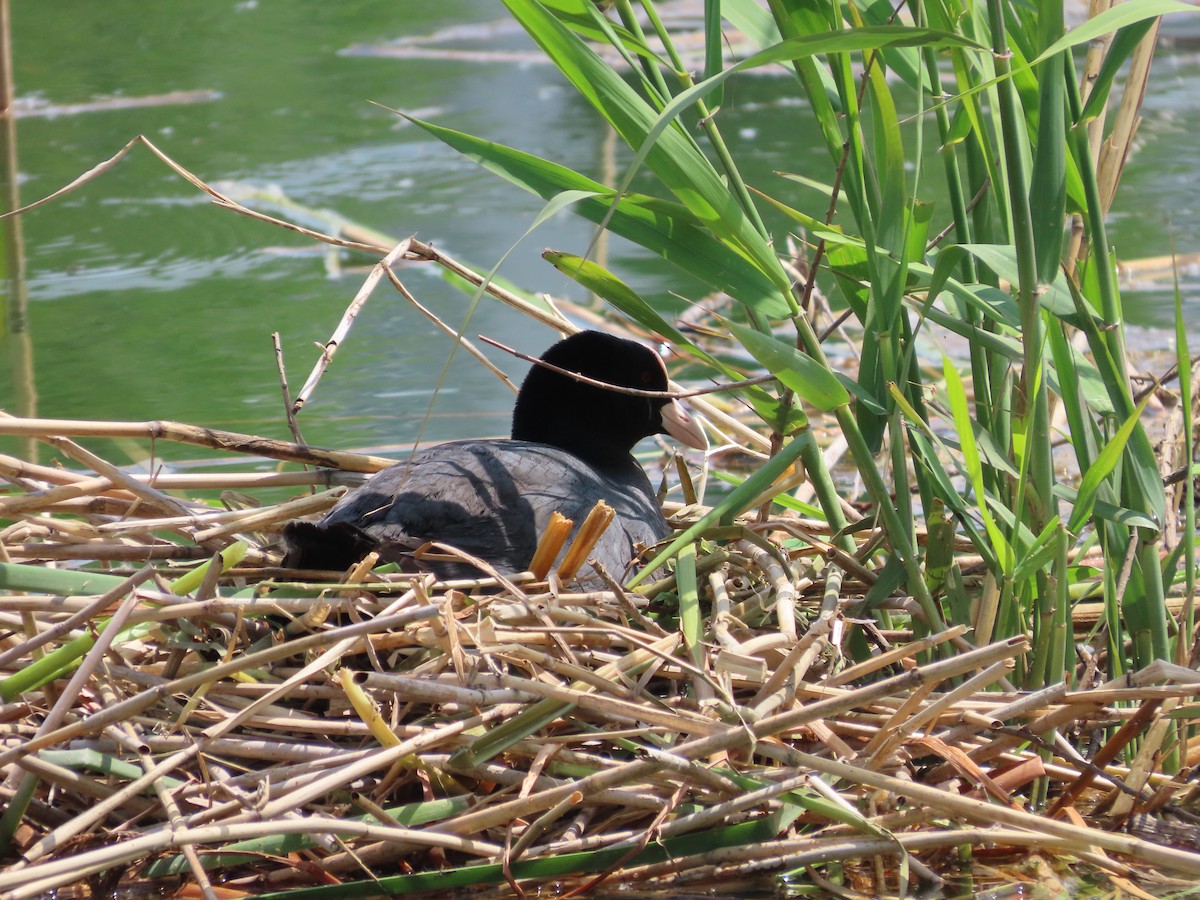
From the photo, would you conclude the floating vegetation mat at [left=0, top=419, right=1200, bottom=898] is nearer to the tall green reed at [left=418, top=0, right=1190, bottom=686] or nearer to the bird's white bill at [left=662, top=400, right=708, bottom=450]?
the tall green reed at [left=418, top=0, right=1190, bottom=686]

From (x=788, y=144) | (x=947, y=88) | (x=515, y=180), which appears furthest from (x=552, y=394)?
(x=947, y=88)

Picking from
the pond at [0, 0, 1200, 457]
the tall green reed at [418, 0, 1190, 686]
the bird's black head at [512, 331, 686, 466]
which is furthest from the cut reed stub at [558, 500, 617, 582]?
the pond at [0, 0, 1200, 457]

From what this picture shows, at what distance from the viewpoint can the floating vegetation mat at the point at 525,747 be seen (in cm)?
151

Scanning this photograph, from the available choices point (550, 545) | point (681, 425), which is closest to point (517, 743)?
point (550, 545)

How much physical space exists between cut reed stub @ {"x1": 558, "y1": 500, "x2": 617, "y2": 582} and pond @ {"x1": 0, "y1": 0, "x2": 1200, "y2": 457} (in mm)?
1419

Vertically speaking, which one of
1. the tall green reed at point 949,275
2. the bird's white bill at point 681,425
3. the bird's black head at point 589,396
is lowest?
the bird's white bill at point 681,425

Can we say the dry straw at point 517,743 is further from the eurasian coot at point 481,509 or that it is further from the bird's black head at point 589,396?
the bird's black head at point 589,396

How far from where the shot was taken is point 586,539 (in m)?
1.81

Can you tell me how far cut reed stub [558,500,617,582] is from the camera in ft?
5.86

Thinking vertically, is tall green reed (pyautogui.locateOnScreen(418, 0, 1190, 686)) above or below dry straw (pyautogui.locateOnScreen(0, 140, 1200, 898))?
above

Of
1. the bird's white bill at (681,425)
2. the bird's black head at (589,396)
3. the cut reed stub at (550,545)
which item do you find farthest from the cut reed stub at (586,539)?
the bird's white bill at (681,425)

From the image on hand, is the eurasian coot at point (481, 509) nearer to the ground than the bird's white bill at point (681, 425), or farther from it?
farther from it

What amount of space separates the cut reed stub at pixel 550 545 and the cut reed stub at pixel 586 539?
17 mm

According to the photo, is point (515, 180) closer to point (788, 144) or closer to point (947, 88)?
point (788, 144)
